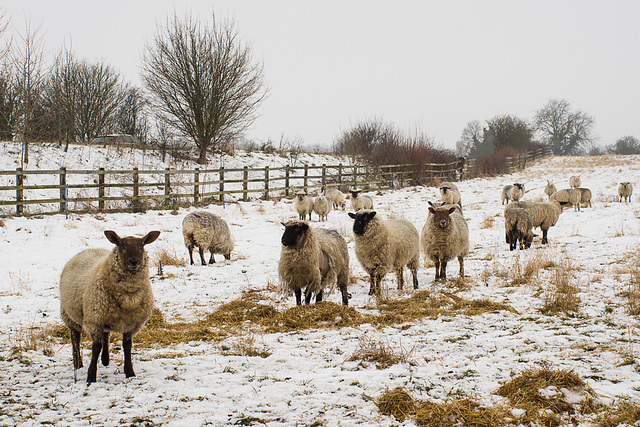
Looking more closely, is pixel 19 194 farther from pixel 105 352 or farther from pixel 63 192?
pixel 105 352

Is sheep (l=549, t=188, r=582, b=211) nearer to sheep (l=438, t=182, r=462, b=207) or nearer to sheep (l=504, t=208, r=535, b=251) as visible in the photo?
sheep (l=438, t=182, r=462, b=207)

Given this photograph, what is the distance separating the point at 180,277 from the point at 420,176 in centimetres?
2726

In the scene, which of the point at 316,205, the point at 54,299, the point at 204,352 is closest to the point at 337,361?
the point at 204,352

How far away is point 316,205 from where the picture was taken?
58.3 ft

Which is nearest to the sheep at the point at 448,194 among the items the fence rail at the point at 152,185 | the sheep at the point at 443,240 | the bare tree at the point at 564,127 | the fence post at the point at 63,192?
the fence rail at the point at 152,185

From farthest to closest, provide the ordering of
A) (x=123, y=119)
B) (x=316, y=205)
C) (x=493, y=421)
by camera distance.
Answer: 1. (x=123, y=119)
2. (x=316, y=205)
3. (x=493, y=421)

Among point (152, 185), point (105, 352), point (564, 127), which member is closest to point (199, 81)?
point (152, 185)

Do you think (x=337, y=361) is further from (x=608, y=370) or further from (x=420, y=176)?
(x=420, y=176)

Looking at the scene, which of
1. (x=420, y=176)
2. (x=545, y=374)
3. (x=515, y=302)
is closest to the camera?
(x=545, y=374)

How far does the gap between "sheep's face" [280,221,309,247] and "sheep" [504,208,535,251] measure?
6634 mm

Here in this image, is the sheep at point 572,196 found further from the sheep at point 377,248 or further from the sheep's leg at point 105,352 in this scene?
the sheep's leg at point 105,352

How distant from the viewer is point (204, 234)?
10.4 metres

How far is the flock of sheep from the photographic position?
4137 millimetres

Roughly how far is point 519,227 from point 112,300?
9984 mm
